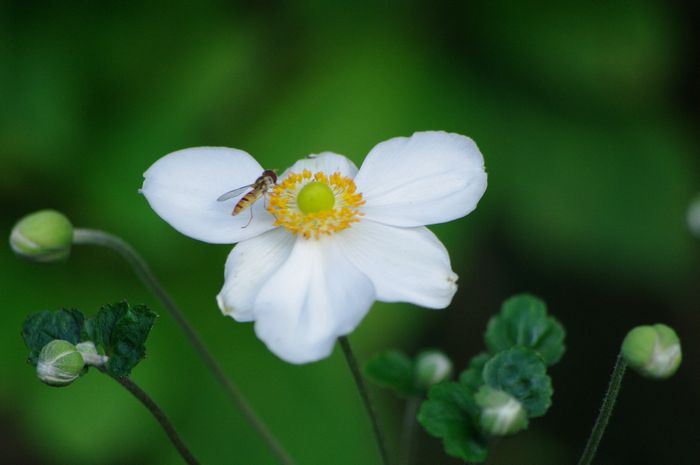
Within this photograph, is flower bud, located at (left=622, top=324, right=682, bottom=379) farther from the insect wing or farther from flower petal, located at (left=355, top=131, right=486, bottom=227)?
the insect wing

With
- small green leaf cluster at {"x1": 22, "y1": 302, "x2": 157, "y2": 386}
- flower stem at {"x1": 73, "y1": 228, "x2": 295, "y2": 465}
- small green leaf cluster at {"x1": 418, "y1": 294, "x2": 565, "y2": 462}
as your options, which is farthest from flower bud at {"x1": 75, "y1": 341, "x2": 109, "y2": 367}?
small green leaf cluster at {"x1": 418, "y1": 294, "x2": 565, "y2": 462}

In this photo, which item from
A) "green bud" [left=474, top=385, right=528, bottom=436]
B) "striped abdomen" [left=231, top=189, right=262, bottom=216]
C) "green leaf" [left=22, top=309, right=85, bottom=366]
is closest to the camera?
"green bud" [left=474, top=385, right=528, bottom=436]

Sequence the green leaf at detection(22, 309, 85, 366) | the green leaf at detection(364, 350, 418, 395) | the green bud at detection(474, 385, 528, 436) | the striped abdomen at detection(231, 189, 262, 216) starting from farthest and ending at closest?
1. the green leaf at detection(364, 350, 418, 395)
2. the striped abdomen at detection(231, 189, 262, 216)
3. the green leaf at detection(22, 309, 85, 366)
4. the green bud at detection(474, 385, 528, 436)

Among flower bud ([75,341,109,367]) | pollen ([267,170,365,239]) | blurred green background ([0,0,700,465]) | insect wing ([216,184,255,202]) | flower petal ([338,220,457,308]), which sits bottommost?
blurred green background ([0,0,700,465])

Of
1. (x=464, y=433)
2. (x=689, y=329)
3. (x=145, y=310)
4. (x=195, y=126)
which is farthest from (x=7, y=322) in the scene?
(x=689, y=329)

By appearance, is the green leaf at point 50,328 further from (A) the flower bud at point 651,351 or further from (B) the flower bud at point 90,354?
(A) the flower bud at point 651,351

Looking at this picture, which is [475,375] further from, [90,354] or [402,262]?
[90,354]

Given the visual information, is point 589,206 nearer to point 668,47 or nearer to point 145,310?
point 668,47
